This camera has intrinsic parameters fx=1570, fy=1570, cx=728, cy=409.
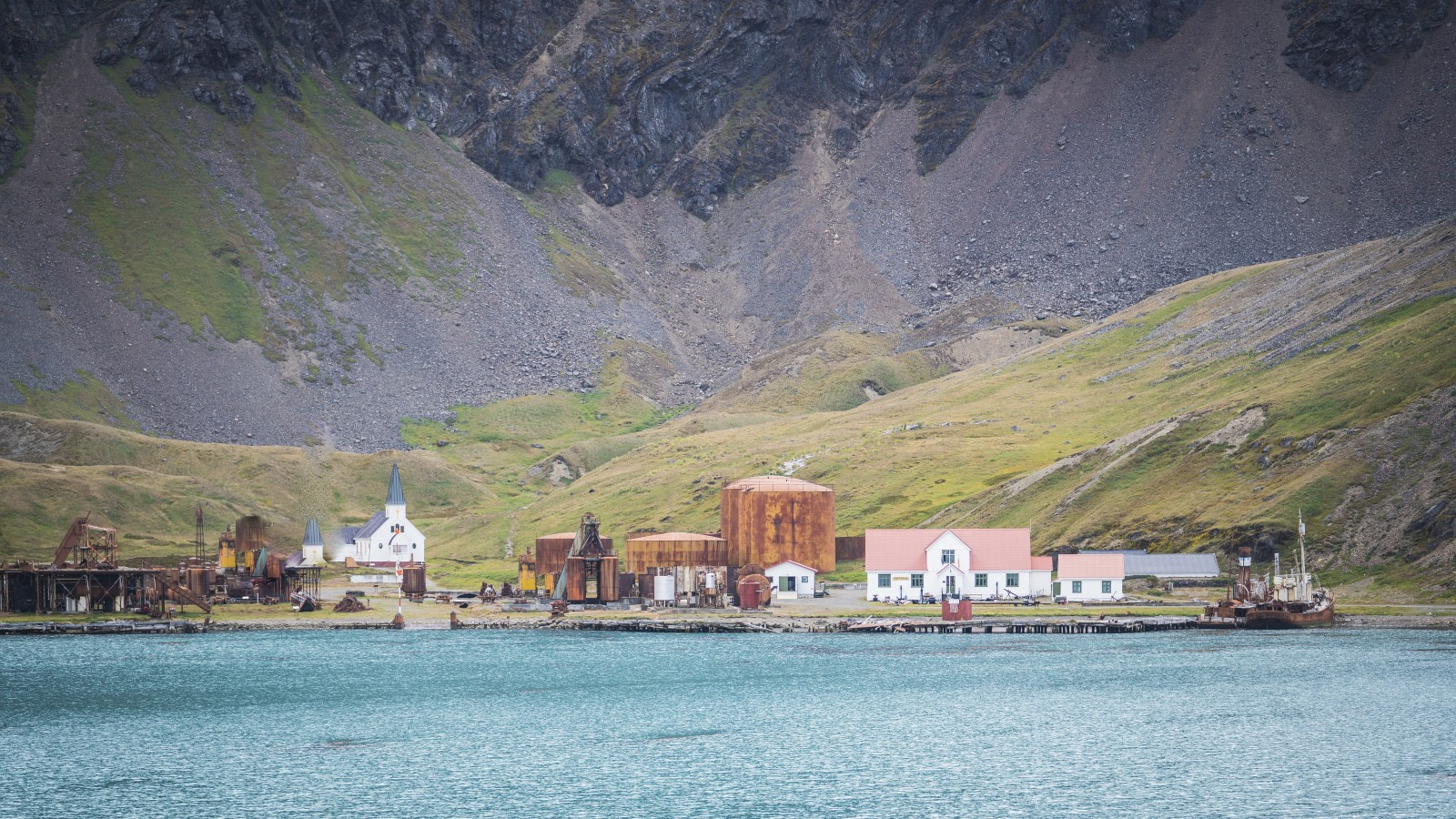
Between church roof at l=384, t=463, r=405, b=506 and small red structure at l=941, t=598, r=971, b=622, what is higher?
church roof at l=384, t=463, r=405, b=506

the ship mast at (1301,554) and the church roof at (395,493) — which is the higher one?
the church roof at (395,493)

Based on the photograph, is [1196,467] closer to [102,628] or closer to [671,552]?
[671,552]

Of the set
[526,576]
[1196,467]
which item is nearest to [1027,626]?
[1196,467]

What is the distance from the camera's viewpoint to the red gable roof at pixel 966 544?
431 ft

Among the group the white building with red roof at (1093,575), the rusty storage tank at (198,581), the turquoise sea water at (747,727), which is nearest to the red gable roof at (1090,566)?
the white building with red roof at (1093,575)

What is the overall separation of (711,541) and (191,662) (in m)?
49.8

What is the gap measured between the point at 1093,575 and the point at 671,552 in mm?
36923

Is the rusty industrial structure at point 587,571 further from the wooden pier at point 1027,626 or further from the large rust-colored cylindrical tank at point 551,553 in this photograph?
the wooden pier at point 1027,626

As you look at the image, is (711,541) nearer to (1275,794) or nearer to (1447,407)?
(1447,407)

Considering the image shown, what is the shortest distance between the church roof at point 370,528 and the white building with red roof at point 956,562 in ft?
233

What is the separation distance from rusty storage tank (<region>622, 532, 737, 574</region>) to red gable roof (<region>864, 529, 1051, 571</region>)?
1599 centimetres

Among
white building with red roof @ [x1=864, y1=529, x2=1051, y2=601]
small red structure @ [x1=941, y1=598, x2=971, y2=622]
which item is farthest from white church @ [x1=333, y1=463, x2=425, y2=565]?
small red structure @ [x1=941, y1=598, x2=971, y2=622]

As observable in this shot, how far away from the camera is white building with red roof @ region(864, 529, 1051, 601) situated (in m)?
132

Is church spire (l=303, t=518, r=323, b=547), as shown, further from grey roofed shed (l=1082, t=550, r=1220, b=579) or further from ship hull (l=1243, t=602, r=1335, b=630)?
ship hull (l=1243, t=602, r=1335, b=630)
